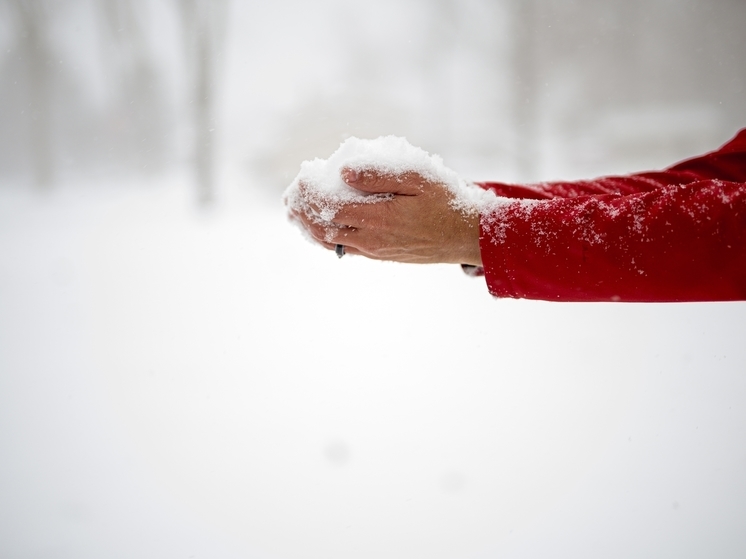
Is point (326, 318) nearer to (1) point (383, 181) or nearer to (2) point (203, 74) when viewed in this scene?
(1) point (383, 181)

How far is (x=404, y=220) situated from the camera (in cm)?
46

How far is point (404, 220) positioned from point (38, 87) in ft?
3.49

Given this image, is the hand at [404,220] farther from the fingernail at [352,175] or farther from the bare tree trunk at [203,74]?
the bare tree trunk at [203,74]

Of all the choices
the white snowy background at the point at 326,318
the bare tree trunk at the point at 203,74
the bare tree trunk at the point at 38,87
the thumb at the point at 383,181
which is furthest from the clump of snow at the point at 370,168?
the bare tree trunk at the point at 38,87

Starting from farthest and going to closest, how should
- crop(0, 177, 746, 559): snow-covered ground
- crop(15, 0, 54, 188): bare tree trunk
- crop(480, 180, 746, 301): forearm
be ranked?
crop(15, 0, 54, 188): bare tree trunk
crop(0, 177, 746, 559): snow-covered ground
crop(480, 180, 746, 301): forearm

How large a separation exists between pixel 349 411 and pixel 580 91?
115 centimetres

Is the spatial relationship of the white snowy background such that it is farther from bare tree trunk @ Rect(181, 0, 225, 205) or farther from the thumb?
the thumb

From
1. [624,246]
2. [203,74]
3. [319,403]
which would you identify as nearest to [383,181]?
[624,246]

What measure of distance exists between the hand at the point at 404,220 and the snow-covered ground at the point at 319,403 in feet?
1.61

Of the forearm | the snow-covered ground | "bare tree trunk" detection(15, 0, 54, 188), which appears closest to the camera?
the forearm

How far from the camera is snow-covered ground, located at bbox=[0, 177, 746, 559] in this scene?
75 centimetres

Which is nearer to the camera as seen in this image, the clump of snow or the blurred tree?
the clump of snow

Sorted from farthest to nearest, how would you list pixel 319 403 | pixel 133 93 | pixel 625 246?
1. pixel 133 93
2. pixel 319 403
3. pixel 625 246

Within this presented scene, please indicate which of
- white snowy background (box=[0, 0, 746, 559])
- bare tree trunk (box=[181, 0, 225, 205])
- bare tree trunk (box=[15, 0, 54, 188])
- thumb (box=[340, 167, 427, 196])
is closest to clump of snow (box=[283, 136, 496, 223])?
thumb (box=[340, 167, 427, 196])
